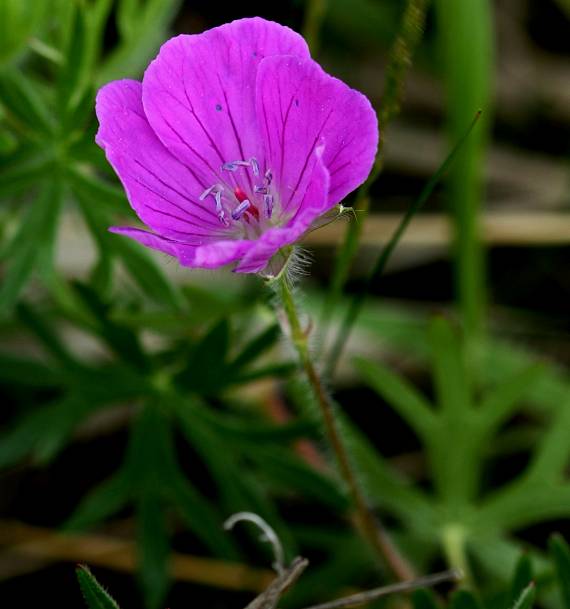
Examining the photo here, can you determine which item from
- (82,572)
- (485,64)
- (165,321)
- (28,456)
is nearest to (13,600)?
(28,456)

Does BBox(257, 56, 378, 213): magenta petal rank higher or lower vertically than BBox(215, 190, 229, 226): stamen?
higher

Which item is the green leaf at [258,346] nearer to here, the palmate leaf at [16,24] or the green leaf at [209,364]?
the green leaf at [209,364]

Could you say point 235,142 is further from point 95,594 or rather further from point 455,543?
point 455,543

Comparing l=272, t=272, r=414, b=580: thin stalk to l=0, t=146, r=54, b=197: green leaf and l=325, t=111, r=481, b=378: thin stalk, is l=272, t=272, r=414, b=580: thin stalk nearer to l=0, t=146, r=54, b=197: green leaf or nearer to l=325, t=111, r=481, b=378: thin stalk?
l=325, t=111, r=481, b=378: thin stalk

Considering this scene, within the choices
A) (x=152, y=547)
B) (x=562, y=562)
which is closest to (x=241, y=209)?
(x=562, y=562)

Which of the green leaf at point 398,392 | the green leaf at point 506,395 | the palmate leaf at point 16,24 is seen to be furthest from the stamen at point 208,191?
the green leaf at point 506,395

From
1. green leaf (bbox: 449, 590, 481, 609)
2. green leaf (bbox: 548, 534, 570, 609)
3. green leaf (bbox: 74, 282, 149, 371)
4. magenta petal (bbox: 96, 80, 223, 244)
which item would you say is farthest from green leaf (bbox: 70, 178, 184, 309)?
green leaf (bbox: 548, 534, 570, 609)
